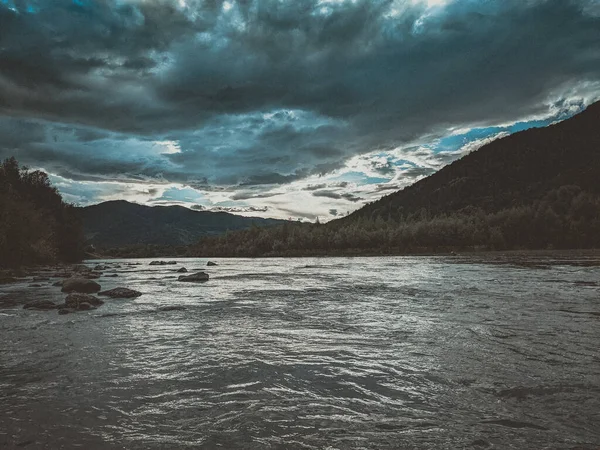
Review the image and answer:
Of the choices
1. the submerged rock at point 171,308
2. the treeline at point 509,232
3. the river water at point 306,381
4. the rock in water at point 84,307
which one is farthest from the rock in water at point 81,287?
the treeline at point 509,232

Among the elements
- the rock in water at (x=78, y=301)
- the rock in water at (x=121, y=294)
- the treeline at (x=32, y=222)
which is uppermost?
the treeline at (x=32, y=222)

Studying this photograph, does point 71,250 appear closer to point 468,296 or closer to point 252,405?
point 468,296

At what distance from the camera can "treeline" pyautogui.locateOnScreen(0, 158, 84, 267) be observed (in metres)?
50.6

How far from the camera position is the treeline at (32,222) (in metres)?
50.6

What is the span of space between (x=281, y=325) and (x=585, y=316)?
11.6 metres

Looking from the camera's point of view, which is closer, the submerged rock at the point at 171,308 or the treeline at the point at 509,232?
the submerged rock at the point at 171,308

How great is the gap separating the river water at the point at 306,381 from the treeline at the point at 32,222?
4208 centimetres

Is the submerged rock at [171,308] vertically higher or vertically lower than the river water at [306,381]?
lower

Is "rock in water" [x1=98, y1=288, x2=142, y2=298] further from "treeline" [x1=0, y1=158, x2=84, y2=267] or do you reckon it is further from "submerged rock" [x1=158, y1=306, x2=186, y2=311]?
"treeline" [x1=0, y1=158, x2=84, y2=267]

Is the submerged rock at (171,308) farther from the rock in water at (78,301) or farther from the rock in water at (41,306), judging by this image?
the rock in water at (41,306)

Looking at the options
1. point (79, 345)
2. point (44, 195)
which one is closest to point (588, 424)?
point (79, 345)

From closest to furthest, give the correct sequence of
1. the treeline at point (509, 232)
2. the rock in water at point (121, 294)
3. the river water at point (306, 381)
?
1. the river water at point (306, 381)
2. the rock in water at point (121, 294)
3. the treeline at point (509, 232)

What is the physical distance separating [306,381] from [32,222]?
62.6 m

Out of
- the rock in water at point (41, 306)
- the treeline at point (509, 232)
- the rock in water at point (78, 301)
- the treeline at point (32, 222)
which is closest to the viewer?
the rock in water at point (41, 306)
